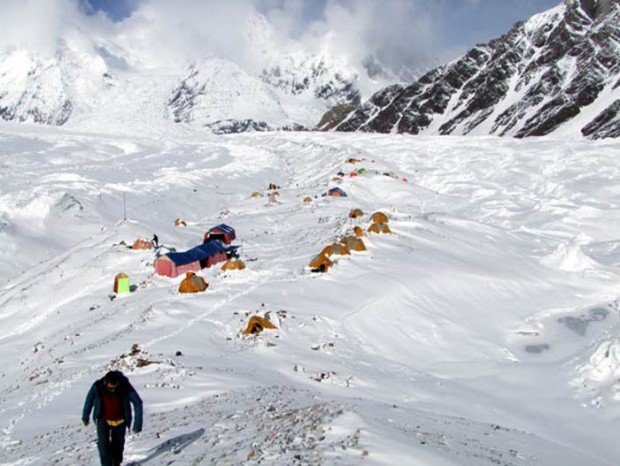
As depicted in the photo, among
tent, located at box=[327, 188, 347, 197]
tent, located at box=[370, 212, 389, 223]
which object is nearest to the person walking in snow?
tent, located at box=[370, 212, 389, 223]

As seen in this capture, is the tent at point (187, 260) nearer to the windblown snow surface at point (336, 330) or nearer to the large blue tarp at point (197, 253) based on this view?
the large blue tarp at point (197, 253)

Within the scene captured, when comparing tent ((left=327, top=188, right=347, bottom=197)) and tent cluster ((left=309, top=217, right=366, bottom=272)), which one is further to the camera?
tent ((left=327, top=188, right=347, bottom=197))

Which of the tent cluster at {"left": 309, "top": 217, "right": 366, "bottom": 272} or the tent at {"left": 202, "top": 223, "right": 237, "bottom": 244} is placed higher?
the tent at {"left": 202, "top": 223, "right": 237, "bottom": 244}

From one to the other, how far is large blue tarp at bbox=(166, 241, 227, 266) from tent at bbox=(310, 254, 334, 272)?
6995mm

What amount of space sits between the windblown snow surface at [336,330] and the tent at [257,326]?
40cm

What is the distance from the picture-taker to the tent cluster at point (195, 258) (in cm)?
3153

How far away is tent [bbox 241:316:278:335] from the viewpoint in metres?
21.1

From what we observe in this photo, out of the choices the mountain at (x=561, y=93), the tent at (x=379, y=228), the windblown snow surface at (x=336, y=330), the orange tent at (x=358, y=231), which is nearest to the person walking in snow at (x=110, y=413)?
the windblown snow surface at (x=336, y=330)

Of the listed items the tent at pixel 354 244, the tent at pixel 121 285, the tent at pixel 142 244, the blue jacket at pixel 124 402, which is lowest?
the blue jacket at pixel 124 402

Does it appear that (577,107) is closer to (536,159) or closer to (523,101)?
(523,101)

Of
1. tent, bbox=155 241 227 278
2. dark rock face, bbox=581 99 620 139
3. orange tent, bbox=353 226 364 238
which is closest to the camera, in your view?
tent, bbox=155 241 227 278

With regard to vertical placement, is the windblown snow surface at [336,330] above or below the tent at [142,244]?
below

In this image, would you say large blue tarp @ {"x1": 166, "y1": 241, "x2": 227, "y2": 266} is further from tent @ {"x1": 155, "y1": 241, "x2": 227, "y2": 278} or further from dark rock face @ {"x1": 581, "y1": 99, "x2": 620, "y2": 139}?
dark rock face @ {"x1": 581, "y1": 99, "x2": 620, "y2": 139}

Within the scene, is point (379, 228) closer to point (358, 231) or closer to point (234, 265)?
point (358, 231)
